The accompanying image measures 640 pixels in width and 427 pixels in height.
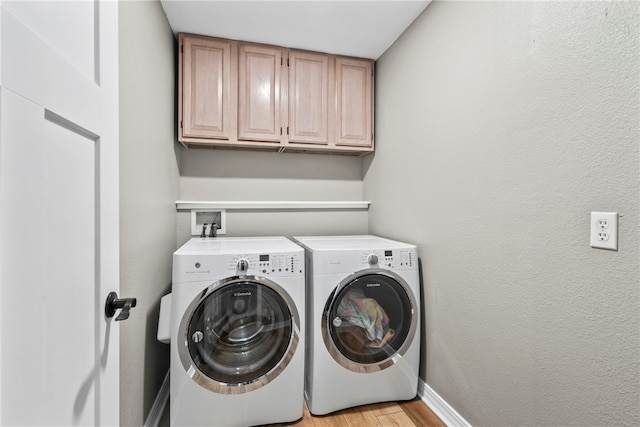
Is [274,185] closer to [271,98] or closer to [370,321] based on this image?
[271,98]

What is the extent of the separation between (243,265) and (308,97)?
4.58ft

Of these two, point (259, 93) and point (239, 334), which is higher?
point (259, 93)

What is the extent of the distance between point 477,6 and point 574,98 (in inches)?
28.7

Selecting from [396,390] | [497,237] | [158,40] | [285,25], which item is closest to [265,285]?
[396,390]

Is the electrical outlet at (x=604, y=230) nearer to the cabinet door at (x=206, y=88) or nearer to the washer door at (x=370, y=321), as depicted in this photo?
the washer door at (x=370, y=321)

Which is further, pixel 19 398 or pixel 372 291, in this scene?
pixel 372 291

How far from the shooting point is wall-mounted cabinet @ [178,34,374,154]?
80.6 inches

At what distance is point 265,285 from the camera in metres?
1.59

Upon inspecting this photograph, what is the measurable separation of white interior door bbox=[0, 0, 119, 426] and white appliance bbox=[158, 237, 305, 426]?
2.28ft

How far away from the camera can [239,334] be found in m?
1.58

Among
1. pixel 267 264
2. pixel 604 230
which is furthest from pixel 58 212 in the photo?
pixel 604 230

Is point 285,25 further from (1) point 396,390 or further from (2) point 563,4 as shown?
(1) point 396,390

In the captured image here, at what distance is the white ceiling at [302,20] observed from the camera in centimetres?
176

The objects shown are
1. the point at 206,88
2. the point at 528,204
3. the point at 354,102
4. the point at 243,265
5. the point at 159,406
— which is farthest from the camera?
the point at 354,102
